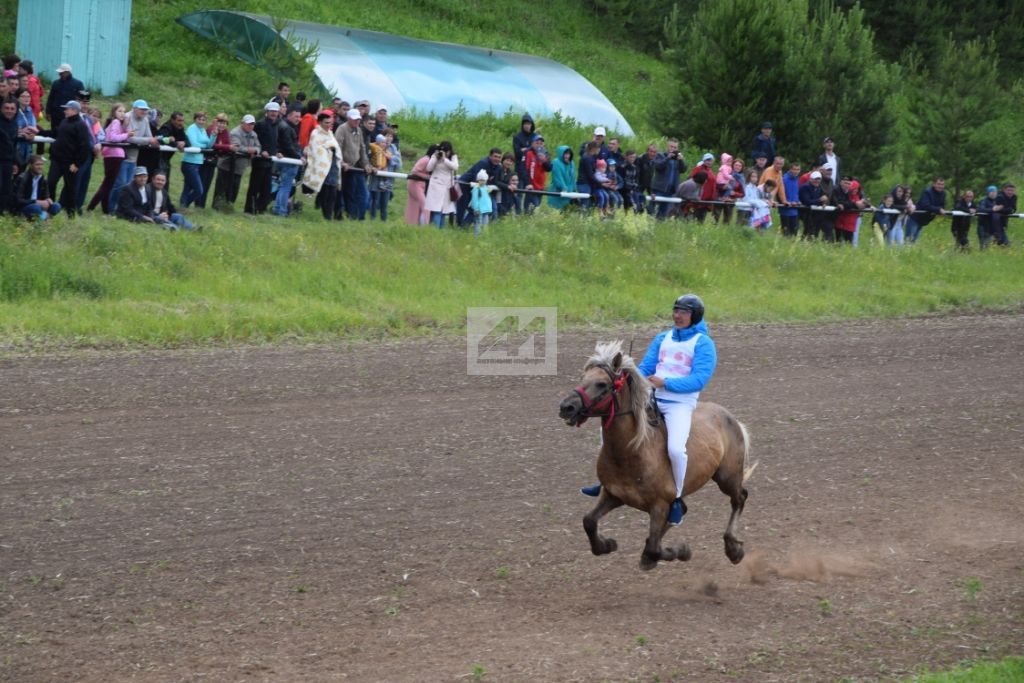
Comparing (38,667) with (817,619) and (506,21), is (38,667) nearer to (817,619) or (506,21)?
(817,619)

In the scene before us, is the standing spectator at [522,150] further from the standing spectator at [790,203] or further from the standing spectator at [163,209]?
the standing spectator at [163,209]

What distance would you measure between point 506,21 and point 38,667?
40.7 meters

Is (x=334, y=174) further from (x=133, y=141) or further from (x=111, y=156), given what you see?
(x=111, y=156)

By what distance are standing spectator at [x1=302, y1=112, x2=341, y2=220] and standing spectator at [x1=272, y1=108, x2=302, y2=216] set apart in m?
0.21

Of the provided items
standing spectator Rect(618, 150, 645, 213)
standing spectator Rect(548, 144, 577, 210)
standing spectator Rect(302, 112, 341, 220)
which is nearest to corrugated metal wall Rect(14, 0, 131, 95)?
standing spectator Rect(302, 112, 341, 220)

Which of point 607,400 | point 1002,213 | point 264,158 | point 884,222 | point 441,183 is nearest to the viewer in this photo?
point 607,400

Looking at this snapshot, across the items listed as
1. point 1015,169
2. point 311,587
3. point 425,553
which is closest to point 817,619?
point 425,553

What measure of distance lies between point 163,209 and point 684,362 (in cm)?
1091

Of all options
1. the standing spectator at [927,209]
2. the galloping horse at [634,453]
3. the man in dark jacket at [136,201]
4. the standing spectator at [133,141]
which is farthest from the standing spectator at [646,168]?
the galloping horse at [634,453]

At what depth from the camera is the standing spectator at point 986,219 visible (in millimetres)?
28547

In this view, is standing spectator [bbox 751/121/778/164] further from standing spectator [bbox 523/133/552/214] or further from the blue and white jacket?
the blue and white jacket

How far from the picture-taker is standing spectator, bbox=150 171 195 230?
58.2 feet

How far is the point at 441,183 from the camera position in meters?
20.1

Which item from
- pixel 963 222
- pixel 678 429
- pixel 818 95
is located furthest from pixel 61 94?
pixel 818 95
